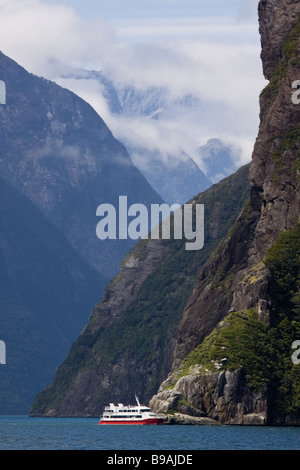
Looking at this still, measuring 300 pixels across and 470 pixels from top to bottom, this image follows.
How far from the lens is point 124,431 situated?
633ft
